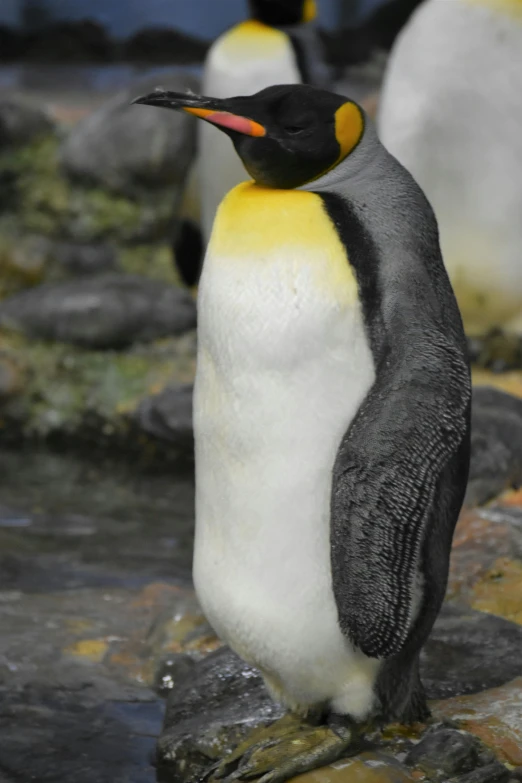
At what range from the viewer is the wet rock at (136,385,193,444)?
5.11m

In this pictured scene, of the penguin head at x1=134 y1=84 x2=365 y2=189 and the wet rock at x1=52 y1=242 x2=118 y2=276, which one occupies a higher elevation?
the penguin head at x1=134 y1=84 x2=365 y2=189

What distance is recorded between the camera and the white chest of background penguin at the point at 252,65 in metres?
5.80

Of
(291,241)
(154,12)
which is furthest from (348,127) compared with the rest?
(154,12)

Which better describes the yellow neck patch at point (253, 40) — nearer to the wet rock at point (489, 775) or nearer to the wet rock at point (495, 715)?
the wet rock at point (495, 715)

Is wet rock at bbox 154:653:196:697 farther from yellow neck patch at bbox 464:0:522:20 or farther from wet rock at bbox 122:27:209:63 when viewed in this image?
wet rock at bbox 122:27:209:63

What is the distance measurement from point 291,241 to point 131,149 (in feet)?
15.0

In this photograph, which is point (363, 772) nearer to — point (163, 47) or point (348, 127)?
point (348, 127)

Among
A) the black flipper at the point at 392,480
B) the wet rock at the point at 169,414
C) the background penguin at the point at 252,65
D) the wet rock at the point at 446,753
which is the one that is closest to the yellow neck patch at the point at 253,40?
the background penguin at the point at 252,65

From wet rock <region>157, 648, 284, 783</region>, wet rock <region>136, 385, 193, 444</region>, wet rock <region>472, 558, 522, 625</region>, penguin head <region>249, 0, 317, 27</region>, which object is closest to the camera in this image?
wet rock <region>157, 648, 284, 783</region>

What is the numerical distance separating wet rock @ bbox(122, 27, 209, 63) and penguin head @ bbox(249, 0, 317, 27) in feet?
5.72

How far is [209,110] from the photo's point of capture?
2.25 m

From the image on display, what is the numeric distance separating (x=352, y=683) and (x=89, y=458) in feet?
10.1

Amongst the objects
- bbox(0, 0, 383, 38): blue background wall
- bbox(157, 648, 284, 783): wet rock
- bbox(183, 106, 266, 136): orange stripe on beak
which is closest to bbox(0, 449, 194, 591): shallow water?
bbox(157, 648, 284, 783): wet rock

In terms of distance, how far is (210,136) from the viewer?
5.86 m
